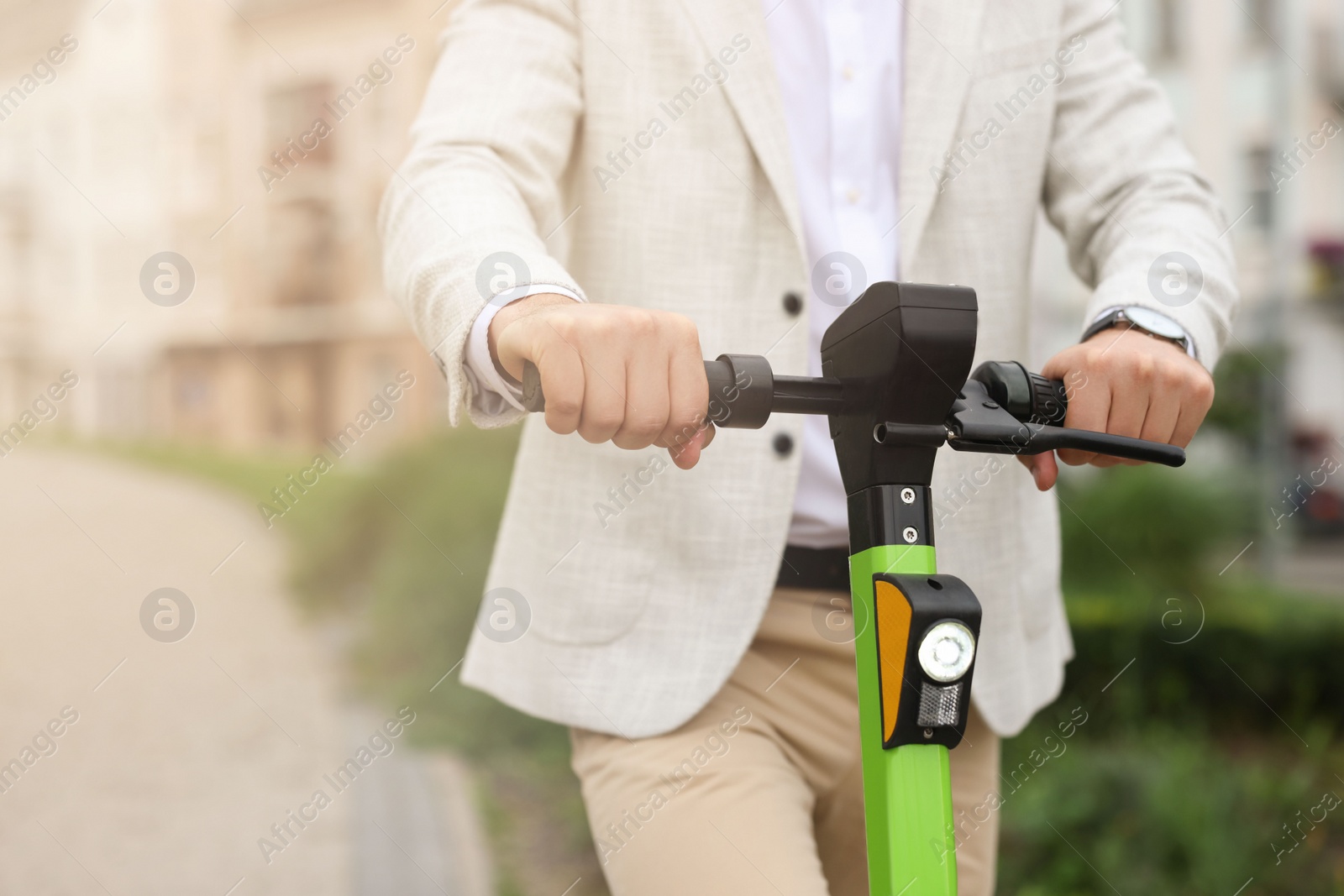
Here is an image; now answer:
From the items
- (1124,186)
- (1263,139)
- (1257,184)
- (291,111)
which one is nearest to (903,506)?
(1124,186)

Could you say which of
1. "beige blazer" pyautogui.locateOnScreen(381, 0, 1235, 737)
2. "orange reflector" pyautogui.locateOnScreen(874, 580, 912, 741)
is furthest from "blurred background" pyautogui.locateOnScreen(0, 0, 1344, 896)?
"orange reflector" pyautogui.locateOnScreen(874, 580, 912, 741)

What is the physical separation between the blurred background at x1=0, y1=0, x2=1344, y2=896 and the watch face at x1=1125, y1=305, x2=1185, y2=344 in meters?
0.73

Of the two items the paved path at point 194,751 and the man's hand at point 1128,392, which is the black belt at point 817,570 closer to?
the man's hand at point 1128,392

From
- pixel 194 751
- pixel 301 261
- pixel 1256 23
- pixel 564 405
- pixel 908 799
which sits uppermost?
pixel 564 405

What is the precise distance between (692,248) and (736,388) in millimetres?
511

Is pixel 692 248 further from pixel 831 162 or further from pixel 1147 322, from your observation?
pixel 1147 322

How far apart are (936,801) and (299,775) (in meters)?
4.98

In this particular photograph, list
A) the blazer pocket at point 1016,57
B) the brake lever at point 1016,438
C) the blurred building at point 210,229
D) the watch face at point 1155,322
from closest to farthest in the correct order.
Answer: the brake lever at point 1016,438 < the watch face at point 1155,322 < the blazer pocket at point 1016,57 < the blurred building at point 210,229

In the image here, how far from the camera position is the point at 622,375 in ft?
3.12

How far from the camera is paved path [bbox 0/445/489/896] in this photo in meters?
4.36

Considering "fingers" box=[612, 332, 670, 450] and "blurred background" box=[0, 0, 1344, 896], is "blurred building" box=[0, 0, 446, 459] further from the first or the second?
"fingers" box=[612, 332, 670, 450]

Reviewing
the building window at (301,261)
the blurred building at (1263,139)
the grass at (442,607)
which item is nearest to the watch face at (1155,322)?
the grass at (442,607)

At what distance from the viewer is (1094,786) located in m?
3.89

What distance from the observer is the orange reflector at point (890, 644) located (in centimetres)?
98
